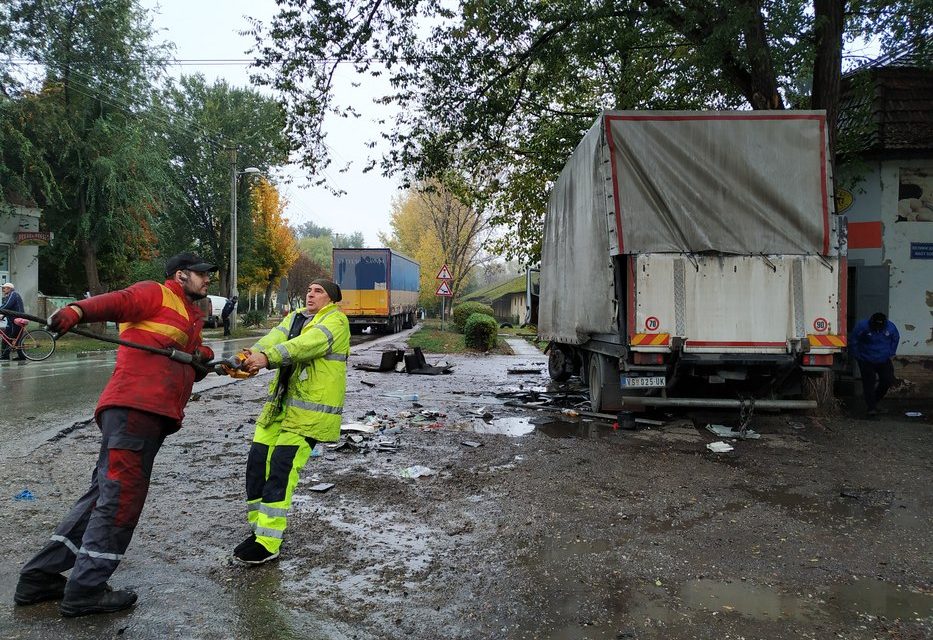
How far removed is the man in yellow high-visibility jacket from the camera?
12.9 ft

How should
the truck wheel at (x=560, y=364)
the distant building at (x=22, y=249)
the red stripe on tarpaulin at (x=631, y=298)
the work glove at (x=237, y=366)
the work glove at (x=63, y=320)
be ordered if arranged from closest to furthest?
the work glove at (x=63, y=320), the work glove at (x=237, y=366), the red stripe on tarpaulin at (x=631, y=298), the truck wheel at (x=560, y=364), the distant building at (x=22, y=249)

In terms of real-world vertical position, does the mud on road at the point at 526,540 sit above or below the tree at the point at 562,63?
below

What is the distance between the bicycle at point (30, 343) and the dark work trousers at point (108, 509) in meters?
13.4

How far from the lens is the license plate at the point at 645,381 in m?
7.68

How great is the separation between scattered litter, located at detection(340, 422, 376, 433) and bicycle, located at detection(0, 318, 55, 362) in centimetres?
1014

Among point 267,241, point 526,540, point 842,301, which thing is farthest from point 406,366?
point 267,241

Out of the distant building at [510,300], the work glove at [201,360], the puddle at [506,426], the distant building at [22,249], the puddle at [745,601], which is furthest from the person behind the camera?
the distant building at [510,300]

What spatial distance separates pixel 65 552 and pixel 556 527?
3.01m

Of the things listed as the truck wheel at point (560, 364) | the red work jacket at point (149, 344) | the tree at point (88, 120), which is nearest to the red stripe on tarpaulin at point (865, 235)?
the truck wheel at point (560, 364)

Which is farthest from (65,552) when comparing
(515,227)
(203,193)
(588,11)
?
(203,193)

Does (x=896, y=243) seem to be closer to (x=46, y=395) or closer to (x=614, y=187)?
(x=614, y=187)

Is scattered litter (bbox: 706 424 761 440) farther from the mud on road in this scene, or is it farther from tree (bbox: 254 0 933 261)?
tree (bbox: 254 0 933 261)

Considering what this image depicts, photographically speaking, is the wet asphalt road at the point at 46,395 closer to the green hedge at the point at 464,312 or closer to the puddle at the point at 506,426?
the puddle at the point at 506,426

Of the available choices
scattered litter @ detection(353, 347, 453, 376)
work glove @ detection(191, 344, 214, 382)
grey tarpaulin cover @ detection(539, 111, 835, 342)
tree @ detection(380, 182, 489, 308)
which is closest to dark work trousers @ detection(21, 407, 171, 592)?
work glove @ detection(191, 344, 214, 382)
